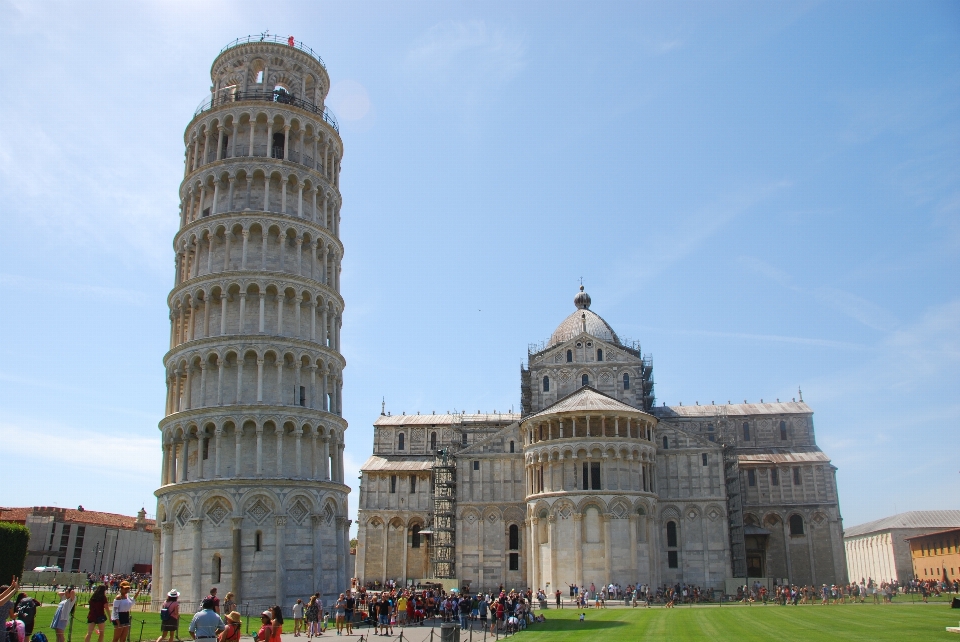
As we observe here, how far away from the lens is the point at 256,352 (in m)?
38.3

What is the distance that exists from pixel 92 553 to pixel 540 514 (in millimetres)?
53953

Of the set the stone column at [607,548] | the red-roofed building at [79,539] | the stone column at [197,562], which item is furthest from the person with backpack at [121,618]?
the red-roofed building at [79,539]

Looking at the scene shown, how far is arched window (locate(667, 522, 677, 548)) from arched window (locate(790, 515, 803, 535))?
1398cm

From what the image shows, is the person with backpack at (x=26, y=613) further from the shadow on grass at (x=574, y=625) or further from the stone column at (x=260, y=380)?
the shadow on grass at (x=574, y=625)

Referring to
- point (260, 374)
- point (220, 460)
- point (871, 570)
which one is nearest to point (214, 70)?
point (260, 374)

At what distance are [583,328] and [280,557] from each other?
37630mm

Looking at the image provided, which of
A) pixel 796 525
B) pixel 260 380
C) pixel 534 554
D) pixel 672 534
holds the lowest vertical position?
pixel 534 554

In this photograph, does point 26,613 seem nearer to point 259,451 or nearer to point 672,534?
point 259,451

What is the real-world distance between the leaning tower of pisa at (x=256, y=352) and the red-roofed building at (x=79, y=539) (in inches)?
1928

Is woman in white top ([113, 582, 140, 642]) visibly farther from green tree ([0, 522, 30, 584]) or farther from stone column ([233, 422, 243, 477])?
green tree ([0, 522, 30, 584])

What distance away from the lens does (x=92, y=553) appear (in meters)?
83.7

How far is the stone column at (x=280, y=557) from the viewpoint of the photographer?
35312 millimetres

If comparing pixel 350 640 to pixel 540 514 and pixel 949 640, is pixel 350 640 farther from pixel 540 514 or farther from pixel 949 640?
pixel 540 514

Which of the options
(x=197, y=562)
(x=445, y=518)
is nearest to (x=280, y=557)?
(x=197, y=562)
